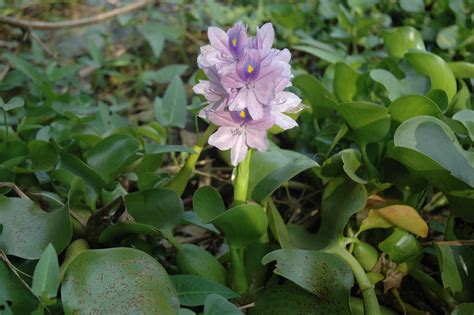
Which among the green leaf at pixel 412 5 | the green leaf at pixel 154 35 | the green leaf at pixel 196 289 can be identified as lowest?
the green leaf at pixel 154 35

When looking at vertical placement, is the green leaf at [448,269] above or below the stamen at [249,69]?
below

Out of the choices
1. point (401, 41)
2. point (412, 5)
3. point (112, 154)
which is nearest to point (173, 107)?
point (112, 154)

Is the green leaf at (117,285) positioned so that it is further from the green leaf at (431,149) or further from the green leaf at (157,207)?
the green leaf at (431,149)

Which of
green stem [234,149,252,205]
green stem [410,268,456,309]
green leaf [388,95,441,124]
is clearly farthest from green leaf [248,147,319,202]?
green stem [410,268,456,309]

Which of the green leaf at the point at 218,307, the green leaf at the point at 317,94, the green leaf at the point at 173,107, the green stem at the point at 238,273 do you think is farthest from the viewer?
the green leaf at the point at 173,107

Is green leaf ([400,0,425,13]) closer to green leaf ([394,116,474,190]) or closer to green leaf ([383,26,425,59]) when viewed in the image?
green leaf ([383,26,425,59])

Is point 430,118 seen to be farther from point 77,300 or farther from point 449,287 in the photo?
point 77,300

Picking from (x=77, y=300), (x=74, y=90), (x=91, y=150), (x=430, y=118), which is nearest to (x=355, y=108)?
(x=430, y=118)

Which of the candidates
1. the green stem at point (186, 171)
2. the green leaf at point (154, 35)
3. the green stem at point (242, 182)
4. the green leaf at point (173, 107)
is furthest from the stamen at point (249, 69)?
the green leaf at point (154, 35)
